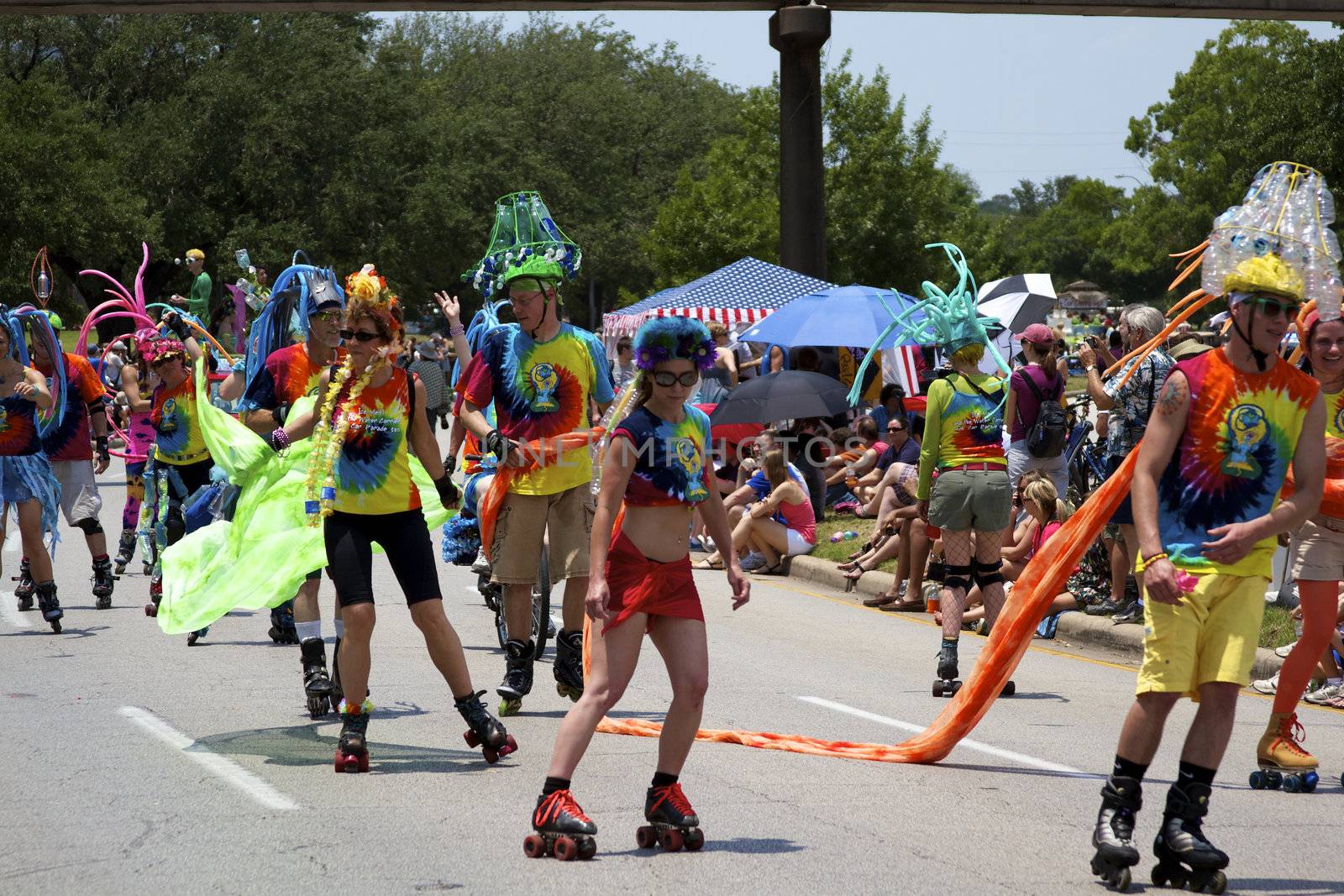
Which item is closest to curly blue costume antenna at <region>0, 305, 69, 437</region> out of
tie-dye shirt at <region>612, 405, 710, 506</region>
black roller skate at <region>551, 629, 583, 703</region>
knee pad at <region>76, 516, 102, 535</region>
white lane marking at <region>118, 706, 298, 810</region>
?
knee pad at <region>76, 516, 102, 535</region>

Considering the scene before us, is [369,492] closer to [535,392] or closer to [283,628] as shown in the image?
[535,392]

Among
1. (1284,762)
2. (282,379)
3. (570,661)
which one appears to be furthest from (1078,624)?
(282,379)

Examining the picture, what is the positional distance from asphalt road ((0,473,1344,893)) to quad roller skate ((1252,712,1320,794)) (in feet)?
0.24

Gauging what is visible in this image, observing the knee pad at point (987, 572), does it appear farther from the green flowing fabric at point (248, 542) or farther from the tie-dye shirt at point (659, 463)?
the tie-dye shirt at point (659, 463)

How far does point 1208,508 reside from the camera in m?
5.36

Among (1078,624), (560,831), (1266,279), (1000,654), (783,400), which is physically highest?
(1266,279)

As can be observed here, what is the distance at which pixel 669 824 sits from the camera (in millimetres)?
5691

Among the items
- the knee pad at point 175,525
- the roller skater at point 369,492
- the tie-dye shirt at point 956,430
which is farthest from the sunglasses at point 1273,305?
the knee pad at point 175,525

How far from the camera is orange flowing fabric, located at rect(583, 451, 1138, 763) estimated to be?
261 inches

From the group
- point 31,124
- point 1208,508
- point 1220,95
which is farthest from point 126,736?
point 1220,95

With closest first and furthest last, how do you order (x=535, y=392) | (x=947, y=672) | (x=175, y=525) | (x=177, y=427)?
(x=535, y=392) < (x=947, y=672) < (x=177, y=427) < (x=175, y=525)

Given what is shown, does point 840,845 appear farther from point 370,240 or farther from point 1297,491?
point 370,240

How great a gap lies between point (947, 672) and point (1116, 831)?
12.7 ft

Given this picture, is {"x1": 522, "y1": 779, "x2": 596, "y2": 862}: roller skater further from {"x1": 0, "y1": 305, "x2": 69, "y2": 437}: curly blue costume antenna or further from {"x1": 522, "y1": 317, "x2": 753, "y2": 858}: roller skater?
{"x1": 0, "y1": 305, "x2": 69, "y2": 437}: curly blue costume antenna
